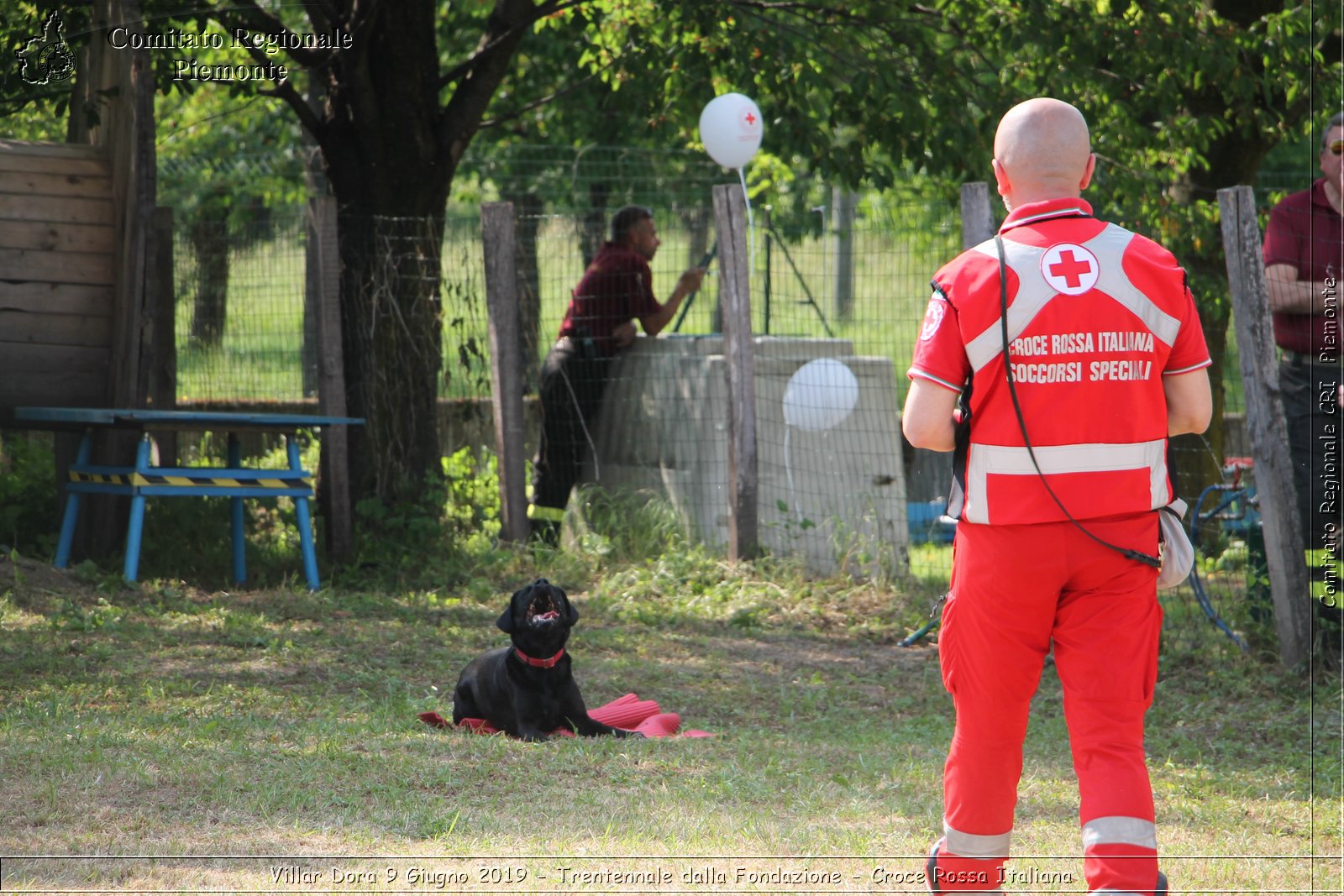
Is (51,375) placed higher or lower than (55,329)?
lower

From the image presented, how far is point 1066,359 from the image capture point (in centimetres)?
286

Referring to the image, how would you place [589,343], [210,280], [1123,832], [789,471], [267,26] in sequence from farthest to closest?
[589,343]
[210,280]
[789,471]
[267,26]
[1123,832]

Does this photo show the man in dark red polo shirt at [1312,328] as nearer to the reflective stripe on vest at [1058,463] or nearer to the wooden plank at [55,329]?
the reflective stripe on vest at [1058,463]

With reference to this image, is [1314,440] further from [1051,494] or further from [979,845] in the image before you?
[979,845]

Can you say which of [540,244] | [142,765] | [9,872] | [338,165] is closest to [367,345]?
[338,165]

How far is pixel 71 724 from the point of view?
4.75m

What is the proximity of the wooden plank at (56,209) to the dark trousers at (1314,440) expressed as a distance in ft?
22.6

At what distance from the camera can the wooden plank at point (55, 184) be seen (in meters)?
8.01

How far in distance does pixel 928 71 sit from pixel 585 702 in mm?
5288

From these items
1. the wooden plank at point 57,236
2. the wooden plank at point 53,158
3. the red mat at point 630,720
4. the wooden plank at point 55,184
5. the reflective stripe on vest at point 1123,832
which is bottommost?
the red mat at point 630,720

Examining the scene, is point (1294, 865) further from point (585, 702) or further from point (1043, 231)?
point (585, 702)

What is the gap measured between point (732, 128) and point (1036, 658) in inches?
262

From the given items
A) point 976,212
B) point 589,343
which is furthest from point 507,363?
point 976,212

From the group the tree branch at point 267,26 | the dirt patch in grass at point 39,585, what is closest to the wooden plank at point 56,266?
the tree branch at point 267,26
